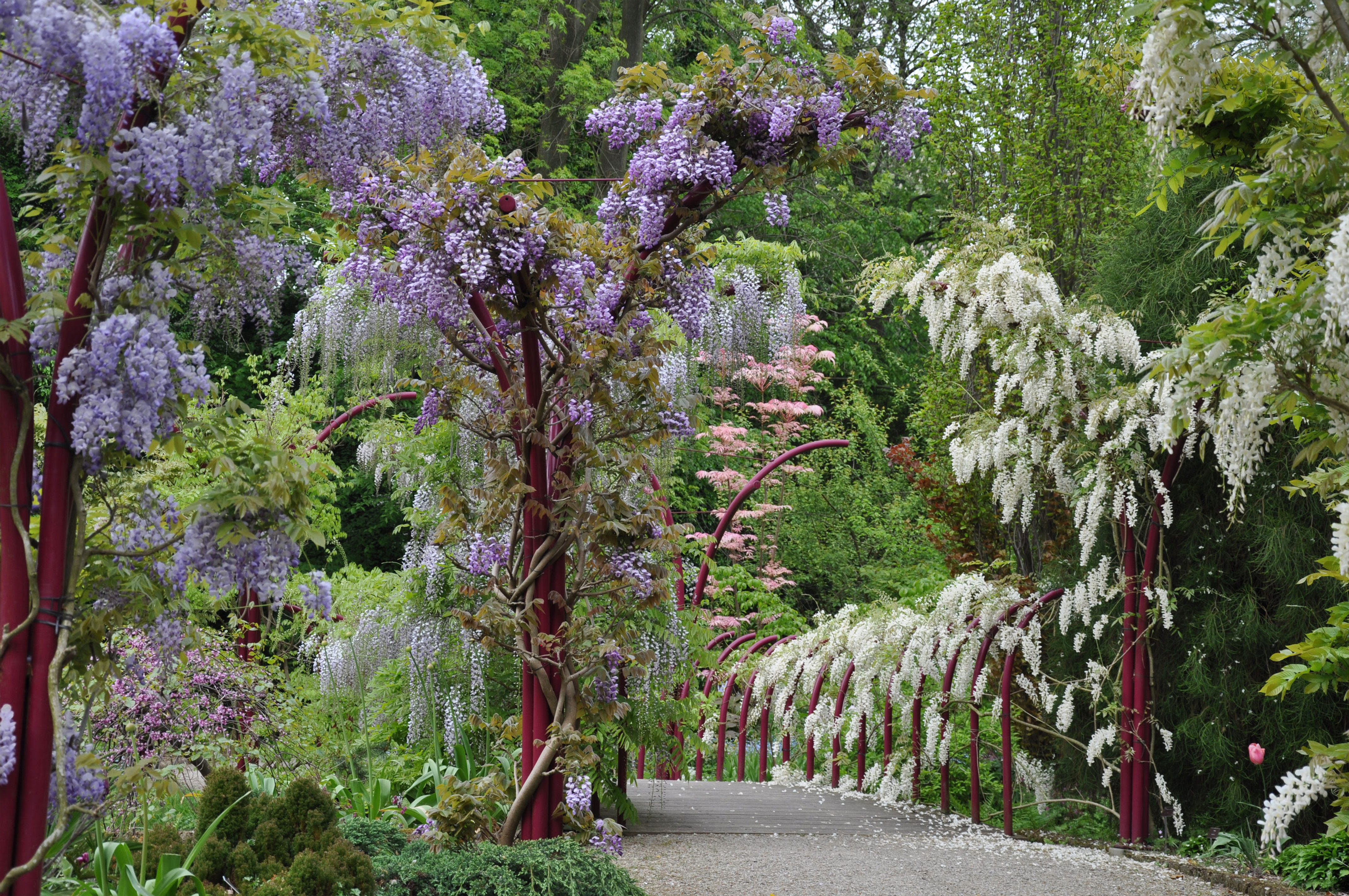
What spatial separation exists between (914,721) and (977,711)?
1.71 feet

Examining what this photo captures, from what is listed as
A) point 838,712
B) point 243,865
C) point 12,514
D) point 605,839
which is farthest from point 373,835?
point 838,712

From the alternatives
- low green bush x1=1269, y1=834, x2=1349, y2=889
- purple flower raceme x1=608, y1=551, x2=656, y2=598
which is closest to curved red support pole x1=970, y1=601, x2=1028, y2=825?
low green bush x1=1269, y1=834, x2=1349, y2=889

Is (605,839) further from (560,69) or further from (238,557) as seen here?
(560,69)

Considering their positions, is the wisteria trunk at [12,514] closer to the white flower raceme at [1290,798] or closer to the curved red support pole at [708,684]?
the white flower raceme at [1290,798]

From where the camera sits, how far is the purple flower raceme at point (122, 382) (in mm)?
2033

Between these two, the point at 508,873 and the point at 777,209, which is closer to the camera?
the point at 508,873

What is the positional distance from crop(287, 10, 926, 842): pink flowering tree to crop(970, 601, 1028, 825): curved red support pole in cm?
199

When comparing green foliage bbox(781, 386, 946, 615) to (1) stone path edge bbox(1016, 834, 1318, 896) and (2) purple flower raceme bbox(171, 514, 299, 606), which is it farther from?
(2) purple flower raceme bbox(171, 514, 299, 606)

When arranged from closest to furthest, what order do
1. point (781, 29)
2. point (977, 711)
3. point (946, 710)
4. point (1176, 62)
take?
1. point (1176, 62)
2. point (781, 29)
3. point (977, 711)
4. point (946, 710)

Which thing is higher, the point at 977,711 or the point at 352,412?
the point at 352,412

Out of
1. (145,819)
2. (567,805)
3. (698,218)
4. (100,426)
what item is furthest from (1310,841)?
(100,426)

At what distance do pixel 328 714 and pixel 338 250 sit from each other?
3000 millimetres

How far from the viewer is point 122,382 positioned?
2.08 m

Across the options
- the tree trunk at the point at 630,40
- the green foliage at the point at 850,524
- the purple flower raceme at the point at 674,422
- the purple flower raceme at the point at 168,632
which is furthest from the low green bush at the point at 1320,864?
the tree trunk at the point at 630,40
